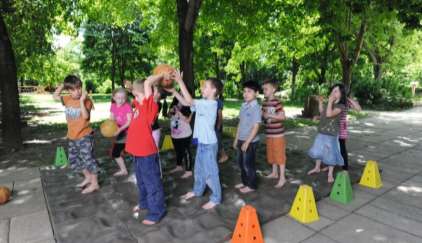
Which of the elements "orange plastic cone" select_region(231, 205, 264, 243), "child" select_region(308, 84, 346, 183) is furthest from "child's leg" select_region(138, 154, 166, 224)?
"child" select_region(308, 84, 346, 183)

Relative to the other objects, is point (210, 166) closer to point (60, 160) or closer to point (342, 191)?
point (342, 191)

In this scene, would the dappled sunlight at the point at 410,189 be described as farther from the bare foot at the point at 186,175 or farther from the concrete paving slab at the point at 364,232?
the bare foot at the point at 186,175

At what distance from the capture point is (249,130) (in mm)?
4887

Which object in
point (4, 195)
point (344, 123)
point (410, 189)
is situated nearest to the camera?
point (4, 195)

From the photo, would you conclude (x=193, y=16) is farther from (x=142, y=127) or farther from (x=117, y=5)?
(x=117, y=5)

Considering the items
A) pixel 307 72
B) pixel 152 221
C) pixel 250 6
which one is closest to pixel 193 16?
pixel 250 6

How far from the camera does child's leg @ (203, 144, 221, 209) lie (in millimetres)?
4496

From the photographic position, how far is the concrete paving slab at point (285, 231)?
3.74 m

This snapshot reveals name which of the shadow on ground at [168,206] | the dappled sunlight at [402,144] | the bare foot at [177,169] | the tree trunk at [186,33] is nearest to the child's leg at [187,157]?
the shadow on ground at [168,206]

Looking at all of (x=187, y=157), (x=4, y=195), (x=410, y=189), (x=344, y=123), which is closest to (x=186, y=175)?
(x=187, y=157)

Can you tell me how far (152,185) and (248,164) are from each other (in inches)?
67.9

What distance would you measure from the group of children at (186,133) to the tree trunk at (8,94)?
3981 mm

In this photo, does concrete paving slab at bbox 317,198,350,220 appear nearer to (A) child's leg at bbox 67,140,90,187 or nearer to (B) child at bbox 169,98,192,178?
(B) child at bbox 169,98,192,178

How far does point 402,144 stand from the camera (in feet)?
30.7
